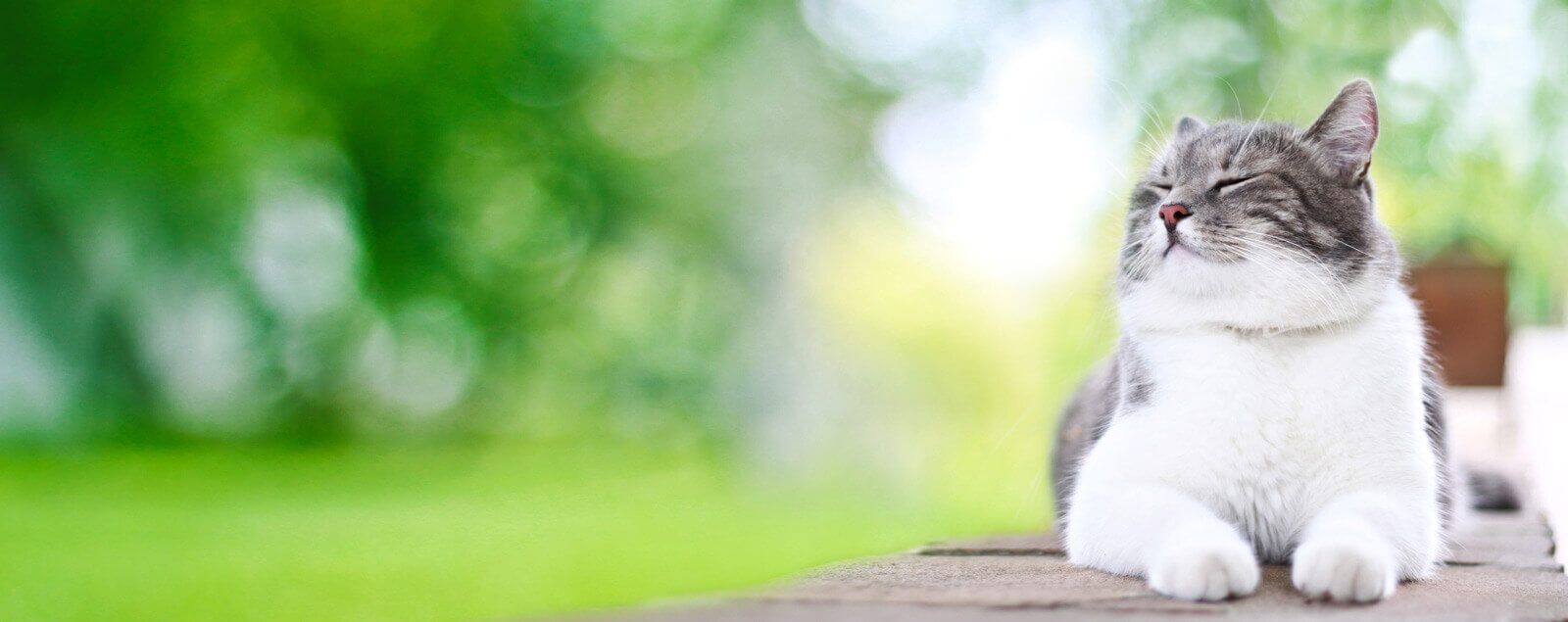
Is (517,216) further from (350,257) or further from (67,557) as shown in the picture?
(67,557)

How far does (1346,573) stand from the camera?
4.71 ft

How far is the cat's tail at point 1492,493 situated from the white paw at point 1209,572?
1809mm

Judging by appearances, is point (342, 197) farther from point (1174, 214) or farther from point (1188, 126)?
point (1174, 214)

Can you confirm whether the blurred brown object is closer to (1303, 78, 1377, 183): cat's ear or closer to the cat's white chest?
(1303, 78, 1377, 183): cat's ear

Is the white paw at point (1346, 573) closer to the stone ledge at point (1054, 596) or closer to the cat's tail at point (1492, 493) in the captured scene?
the stone ledge at point (1054, 596)

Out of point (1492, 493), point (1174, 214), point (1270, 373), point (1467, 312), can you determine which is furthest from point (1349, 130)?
point (1467, 312)

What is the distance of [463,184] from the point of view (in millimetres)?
14500

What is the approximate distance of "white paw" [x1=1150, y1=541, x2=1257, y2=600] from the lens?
4.75ft

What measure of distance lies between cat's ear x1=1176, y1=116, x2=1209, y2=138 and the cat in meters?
0.16

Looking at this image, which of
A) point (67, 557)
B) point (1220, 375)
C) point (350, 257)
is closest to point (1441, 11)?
point (1220, 375)

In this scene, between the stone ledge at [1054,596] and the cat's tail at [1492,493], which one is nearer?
the stone ledge at [1054,596]

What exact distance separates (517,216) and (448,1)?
Result: 3.35m

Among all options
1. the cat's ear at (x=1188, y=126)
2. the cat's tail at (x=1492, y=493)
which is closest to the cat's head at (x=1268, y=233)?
the cat's ear at (x=1188, y=126)

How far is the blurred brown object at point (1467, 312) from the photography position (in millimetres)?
4195
